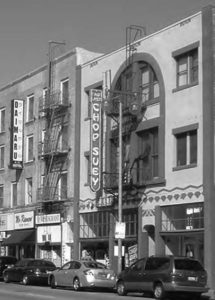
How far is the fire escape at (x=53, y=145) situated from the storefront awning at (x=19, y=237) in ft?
8.22

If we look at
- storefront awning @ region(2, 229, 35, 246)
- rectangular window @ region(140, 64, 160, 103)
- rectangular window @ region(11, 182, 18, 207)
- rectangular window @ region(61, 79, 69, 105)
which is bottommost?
storefront awning @ region(2, 229, 35, 246)

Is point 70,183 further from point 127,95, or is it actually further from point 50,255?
point 127,95

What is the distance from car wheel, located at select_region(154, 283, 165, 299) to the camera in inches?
993

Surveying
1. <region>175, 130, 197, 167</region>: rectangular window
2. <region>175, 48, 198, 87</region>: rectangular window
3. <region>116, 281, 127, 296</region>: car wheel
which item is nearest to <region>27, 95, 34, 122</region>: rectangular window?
<region>175, 48, 198, 87</region>: rectangular window

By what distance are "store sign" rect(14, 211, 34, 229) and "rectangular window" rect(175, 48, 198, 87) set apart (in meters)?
17.1

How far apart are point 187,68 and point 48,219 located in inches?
616

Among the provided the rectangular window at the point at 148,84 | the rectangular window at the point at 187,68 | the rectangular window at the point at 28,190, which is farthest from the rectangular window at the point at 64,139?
the rectangular window at the point at 187,68

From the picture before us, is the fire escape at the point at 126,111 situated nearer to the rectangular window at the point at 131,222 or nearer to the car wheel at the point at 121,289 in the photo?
the rectangular window at the point at 131,222

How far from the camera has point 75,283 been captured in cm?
3059

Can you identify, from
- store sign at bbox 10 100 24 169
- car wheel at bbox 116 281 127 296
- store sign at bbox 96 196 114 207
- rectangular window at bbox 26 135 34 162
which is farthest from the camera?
store sign at bbox 10 100 24 169

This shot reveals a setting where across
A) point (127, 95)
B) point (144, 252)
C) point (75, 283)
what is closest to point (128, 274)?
point (75, 283)

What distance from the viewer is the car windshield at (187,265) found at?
25484 mm

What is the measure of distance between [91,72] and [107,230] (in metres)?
9.81

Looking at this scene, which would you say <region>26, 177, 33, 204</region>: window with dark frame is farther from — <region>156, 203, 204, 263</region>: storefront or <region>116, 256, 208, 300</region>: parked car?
<region>116, 256, 208, 300</region>: parked car
